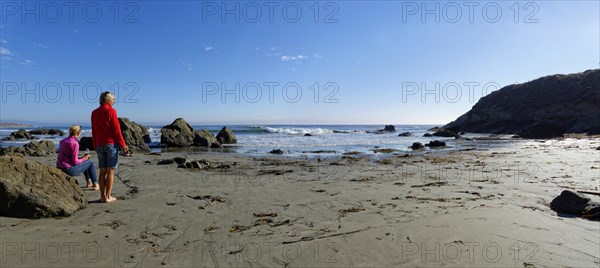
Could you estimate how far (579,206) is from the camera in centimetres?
507

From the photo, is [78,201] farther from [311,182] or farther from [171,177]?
[311,182]

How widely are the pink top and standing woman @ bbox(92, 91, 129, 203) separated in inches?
39.4

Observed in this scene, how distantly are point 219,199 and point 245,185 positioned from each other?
164 centimetres

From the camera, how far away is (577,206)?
5.08 meters

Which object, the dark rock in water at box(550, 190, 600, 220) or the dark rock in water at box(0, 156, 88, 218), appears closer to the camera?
the dark rock in water at box(0, 156, 88, 218)

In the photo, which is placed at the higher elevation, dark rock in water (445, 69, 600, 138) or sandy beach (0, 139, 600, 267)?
dark rock in water (445, 69, 600, 138)

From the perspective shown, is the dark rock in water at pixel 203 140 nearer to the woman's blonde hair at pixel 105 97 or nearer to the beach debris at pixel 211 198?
the beach debris at pixel 211 198

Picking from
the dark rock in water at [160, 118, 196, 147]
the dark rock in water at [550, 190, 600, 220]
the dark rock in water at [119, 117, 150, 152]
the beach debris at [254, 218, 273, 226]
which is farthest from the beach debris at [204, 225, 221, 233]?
the dark rock in water at [160, 118, 196, 147]

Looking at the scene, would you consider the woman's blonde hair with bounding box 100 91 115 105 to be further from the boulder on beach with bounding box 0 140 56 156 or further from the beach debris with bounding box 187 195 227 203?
the boulder on beach with bounding box 0 140 56 156

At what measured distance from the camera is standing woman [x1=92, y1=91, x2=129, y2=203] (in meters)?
5.44

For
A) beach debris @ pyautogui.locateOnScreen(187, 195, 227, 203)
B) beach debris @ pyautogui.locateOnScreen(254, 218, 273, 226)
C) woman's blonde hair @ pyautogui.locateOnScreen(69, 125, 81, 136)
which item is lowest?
beach debris @ pyautogui.locateOnScreen(254, 218, 273, 226)

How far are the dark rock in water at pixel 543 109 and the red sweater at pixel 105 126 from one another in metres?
38.4

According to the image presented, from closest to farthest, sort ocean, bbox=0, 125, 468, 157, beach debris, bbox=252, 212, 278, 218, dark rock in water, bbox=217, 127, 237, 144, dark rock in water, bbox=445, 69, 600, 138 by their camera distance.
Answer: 1. beach debris, bbox=252, 212, 278, 218
2. ocean, bbox=0, 125, 468, 157
3. dark rock in water, bbox=217, 127, 237, 144
4. dark rock in water, bbox=445, 69, 600, 138

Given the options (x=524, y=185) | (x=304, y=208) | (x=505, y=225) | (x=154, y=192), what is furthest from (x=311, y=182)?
(x=524, y=185)
